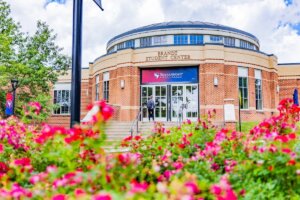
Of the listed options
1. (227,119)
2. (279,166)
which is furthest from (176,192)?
(227,119)

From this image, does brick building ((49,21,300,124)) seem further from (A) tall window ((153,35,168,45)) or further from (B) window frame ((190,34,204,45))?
(A) tall window ((153,35,168,45))

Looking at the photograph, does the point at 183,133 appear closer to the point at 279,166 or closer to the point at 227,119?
the point at 279,166

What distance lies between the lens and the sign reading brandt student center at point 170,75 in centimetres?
2364

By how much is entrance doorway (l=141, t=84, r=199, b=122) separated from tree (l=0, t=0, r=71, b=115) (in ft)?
24.6

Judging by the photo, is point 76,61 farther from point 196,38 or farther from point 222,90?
point 196,38

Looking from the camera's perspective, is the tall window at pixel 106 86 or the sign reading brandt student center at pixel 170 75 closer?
the sign reading brandt student center at pixel 170 75

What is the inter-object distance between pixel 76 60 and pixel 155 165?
3078mm

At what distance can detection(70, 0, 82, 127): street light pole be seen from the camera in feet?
15.9

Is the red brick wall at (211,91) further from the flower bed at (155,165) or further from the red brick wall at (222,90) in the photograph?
the flower bed at (155,165)

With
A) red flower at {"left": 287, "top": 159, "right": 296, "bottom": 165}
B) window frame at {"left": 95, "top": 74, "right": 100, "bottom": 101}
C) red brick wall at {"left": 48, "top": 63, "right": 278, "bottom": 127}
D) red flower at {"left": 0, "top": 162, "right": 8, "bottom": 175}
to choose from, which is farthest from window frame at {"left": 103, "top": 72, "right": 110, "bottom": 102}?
red flower at {"left": 287, "top": 159, "right": 296, "bottom": 165}

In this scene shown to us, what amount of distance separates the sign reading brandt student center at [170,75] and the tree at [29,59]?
22.5 feet

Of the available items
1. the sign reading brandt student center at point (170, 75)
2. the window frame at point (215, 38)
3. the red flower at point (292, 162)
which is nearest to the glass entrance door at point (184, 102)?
the sign reading brandt student center at point (170, 75)

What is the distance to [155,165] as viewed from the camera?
245 cm

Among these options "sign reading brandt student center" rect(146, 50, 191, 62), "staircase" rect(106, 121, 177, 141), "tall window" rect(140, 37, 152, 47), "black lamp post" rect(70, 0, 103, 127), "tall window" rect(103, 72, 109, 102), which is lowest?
"staircase" rect(106, 121, 177, 141)
